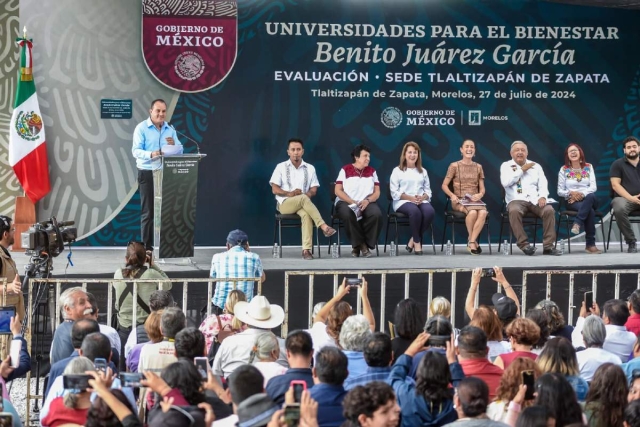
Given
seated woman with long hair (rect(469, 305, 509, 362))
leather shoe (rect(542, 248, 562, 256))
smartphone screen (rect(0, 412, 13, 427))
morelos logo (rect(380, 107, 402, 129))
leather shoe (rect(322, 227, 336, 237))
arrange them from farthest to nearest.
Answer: morelos logo (rect(380, 107, 402, 129)) < leather shoe (rect(542, 248, 562, 256)) < leather shoe (rect(322, 227, 336, 237)) < seated woman with long hair (rect(469, 305, 509, 362)) < smartphone screen (rect(0, 412, 13, 427))

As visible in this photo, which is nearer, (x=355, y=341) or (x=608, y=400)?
(x=608, y=400)

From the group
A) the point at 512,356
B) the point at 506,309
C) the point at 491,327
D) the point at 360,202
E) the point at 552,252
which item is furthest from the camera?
the point at 552,252

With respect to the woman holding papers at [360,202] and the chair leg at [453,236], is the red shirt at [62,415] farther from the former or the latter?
the chair leg at [453,236]

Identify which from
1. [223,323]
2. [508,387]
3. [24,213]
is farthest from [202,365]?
[24,213]

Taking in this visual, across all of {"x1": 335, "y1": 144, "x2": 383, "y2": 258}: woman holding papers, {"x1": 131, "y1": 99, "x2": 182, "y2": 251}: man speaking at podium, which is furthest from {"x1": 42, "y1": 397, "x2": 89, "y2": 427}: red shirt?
{"x1": 335, "y1": 144, "x2": 383, "y2": 258}: woman holding papers

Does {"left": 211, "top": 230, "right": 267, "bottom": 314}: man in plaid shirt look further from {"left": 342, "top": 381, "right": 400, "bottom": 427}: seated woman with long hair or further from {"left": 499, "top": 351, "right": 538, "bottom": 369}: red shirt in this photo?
{"left": 342, "top": 381, "right": 400, "bottom": 427}: seated woman with long hair

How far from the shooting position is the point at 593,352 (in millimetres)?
5121

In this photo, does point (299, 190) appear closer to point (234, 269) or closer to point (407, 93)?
point (407, 93)

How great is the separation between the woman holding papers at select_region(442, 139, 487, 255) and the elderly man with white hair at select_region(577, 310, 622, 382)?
5.53m

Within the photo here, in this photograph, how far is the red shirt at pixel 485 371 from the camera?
15.5ft

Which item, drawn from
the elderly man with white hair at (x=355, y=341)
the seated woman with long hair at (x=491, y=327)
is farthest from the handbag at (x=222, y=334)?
the seated woman with long hair at (x=491, y=327)

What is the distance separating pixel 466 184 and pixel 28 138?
14.3 feet

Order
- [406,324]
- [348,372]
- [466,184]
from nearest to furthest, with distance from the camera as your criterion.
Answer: [348,372] → [406,324] → [466,184]

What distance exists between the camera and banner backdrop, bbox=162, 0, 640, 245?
11.2 metres
